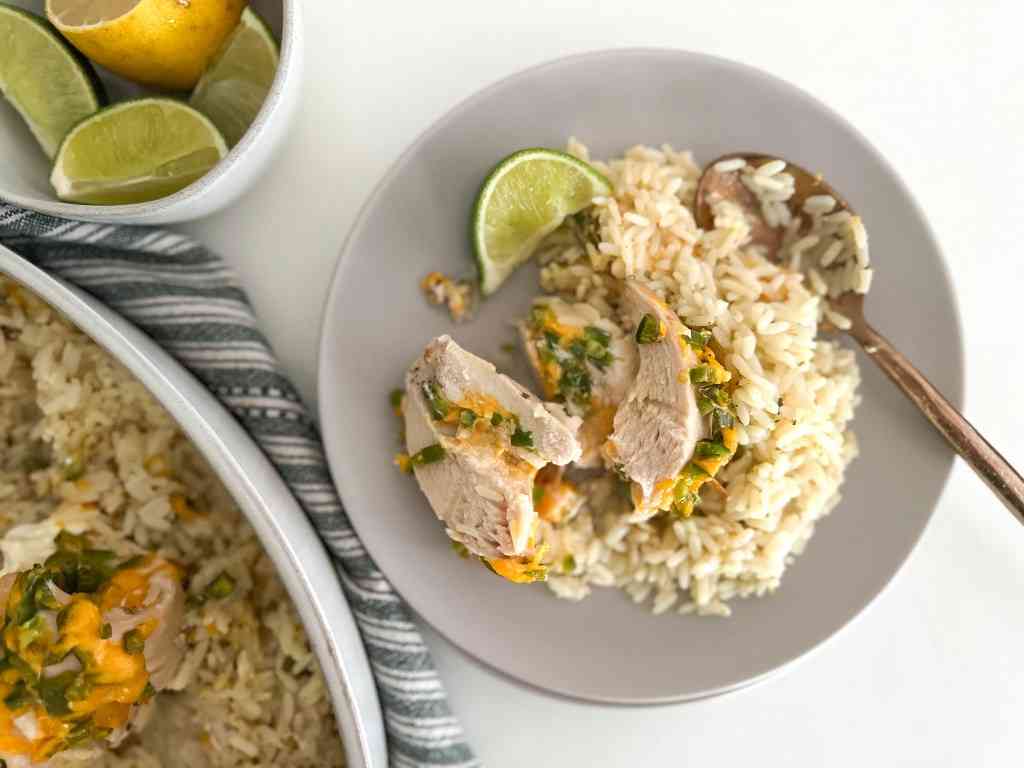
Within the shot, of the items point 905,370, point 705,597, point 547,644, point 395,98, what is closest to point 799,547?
point 705,597

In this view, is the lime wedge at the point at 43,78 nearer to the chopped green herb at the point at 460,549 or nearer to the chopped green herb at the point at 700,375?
the chopped green herb at the point at 460,549

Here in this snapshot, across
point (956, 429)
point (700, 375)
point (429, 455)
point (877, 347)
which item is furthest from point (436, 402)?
point (956, 429)

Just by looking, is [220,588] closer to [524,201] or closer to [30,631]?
[30,631]

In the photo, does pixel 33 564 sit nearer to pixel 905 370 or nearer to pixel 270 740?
pixel 270 740

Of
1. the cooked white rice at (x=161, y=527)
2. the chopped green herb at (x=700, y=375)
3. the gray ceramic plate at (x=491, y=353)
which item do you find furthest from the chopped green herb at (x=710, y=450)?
the cooked white rice at (x=161, y=527)

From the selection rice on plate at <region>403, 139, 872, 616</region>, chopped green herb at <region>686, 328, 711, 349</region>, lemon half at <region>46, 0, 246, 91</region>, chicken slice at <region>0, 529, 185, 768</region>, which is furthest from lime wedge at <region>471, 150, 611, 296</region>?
chicken slice at <region>0, 529, 185, 768</region>

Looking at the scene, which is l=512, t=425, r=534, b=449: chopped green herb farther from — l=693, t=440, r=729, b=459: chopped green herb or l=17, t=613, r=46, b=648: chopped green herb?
l=17, t=613, r=46, b=648: chopped green herb
